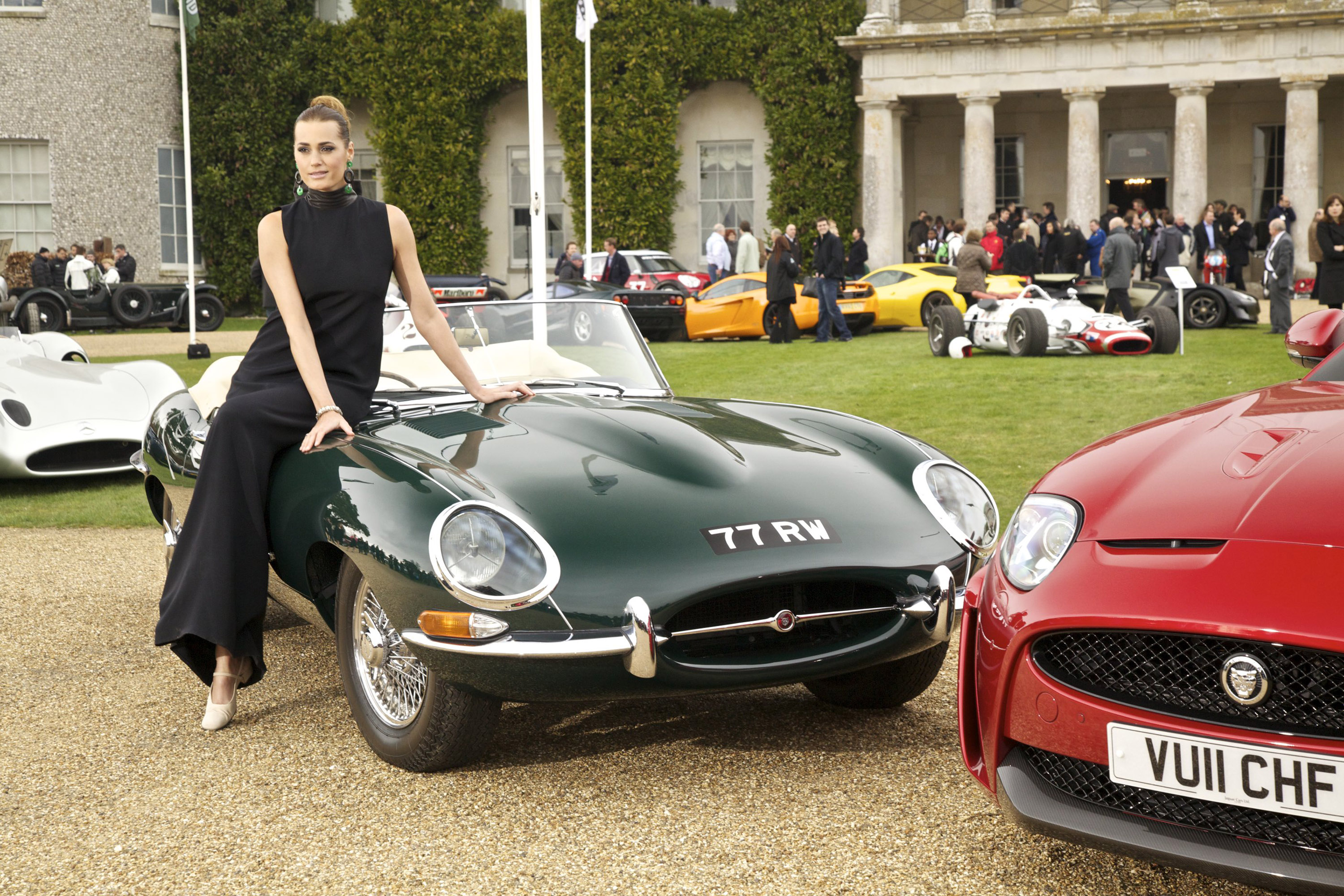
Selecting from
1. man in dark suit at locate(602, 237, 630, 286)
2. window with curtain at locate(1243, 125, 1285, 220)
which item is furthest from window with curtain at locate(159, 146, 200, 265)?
window with curtain at locate(1243, 125, 1285, 220)

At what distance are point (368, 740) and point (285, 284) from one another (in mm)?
1311

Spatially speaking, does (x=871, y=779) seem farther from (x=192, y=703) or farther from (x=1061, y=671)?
(x=192, y=703)

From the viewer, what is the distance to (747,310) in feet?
66.8

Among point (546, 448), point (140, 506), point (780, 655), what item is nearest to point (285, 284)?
point (546, 448)

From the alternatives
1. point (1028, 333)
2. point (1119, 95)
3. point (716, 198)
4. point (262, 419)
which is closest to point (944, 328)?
point (1028, 333)

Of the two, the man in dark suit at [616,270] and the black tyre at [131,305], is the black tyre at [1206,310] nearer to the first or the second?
the man in dark suit at [616,270]

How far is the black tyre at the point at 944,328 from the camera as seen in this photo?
15766 millimetres

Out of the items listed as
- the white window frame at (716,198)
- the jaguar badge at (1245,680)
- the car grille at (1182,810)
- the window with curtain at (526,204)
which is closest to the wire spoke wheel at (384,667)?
the car grille at (1182,810)

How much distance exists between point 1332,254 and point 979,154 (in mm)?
14995

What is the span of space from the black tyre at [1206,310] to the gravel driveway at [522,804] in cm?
1588

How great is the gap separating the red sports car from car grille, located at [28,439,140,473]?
23.4 feet

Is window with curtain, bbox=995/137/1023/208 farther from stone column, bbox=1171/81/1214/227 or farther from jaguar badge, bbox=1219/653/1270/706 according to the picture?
jaguar badge, bbox=1219/653/1270/706

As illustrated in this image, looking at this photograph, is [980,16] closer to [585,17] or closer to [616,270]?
[585,17]

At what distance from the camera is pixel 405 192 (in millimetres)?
32406
